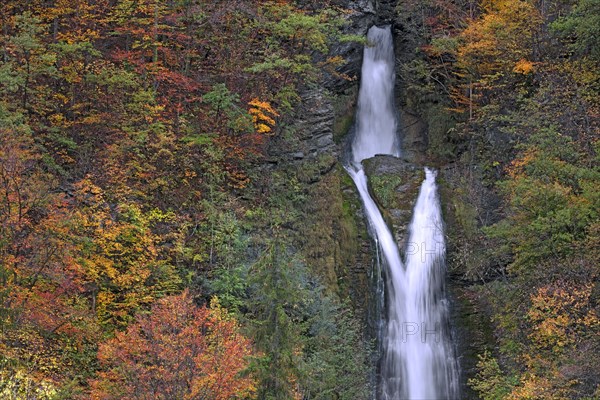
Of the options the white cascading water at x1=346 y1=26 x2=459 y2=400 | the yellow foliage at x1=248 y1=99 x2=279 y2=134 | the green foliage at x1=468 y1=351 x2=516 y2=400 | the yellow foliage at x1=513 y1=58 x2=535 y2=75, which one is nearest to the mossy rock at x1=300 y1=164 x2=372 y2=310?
the white cascading water at x1=346 y1=26 x2=459 y2=400

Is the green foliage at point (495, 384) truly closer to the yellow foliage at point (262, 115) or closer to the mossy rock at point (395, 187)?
the mossy rock at point (395, 187)

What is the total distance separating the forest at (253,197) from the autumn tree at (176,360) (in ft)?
0.18

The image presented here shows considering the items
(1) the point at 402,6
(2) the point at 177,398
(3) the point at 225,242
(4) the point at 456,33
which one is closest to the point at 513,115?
(4) the point at 456,33

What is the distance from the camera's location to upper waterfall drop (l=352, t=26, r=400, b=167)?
29.3 metres

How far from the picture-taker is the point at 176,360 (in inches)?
557

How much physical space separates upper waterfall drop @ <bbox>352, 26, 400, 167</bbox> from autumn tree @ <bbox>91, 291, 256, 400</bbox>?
48.2 feet

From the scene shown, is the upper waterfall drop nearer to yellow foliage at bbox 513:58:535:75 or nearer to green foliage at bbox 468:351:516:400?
yellow foliage at bbox 513:58:535:75

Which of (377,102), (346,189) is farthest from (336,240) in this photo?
(377,102)

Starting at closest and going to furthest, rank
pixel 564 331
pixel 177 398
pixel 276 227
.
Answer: pixel 177 398 → pixel 564 331 → pixel 276 227

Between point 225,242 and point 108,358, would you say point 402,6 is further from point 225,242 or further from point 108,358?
point 108,358

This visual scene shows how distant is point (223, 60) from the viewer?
2464 cm

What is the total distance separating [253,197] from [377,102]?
31.7 feet

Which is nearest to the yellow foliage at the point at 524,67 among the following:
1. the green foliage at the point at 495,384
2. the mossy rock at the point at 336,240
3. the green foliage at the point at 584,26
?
the green foliage at the point at 584,26

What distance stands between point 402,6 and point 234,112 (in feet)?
37.0
